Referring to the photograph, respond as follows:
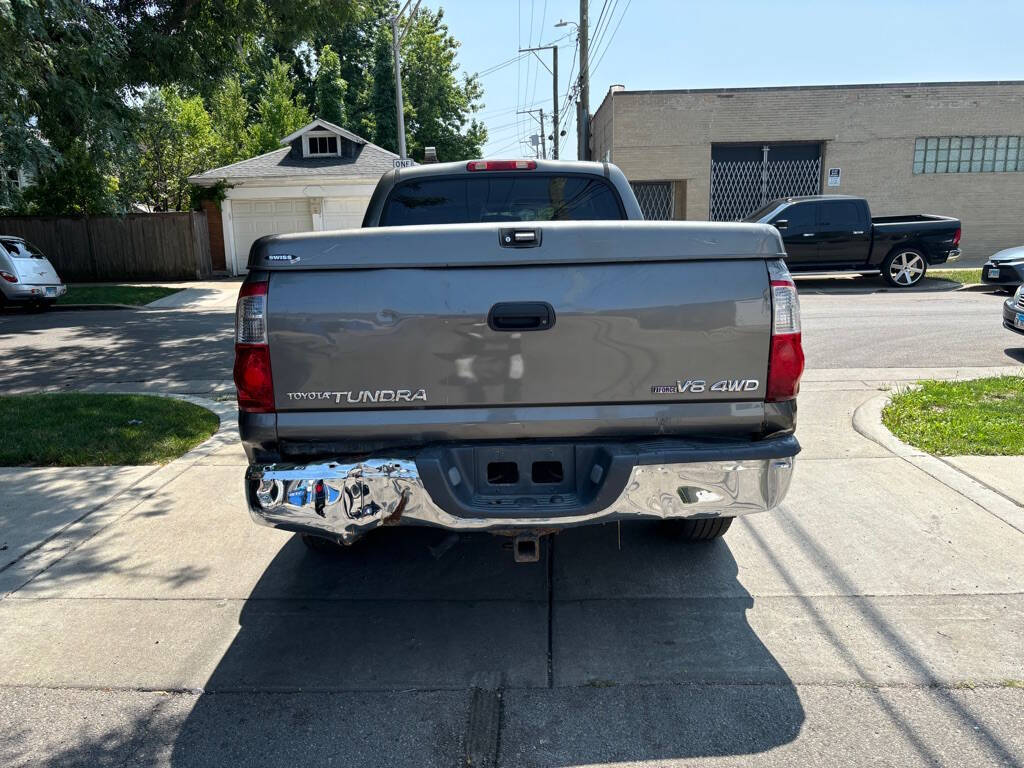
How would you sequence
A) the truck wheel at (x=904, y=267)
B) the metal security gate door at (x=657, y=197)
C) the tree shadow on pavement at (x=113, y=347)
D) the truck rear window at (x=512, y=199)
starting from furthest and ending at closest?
1. the metal security gate door at (x=657, y=197)
2. the truck wheel at (x=904, y=267)
3. the tree shadow on pavement at (x=113, y=347)
4. the truck rear window at (x=512, y=199)

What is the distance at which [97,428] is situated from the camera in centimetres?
695

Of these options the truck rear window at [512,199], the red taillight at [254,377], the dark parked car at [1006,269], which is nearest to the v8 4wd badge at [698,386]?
the red taillight at [254,377]

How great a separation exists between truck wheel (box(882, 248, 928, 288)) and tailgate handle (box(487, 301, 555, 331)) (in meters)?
16.0

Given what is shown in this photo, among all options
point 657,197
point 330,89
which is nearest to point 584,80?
point 657,197

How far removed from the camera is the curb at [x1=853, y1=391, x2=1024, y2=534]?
4.89 metres

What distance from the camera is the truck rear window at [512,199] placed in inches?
195

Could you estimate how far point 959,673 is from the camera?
10.8 ft

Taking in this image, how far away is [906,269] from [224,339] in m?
13.7

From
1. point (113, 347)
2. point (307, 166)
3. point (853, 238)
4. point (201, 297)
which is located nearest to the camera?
point (113, 347)

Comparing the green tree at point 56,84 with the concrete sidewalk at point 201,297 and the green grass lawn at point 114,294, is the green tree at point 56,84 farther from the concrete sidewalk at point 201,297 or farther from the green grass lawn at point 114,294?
the green grass lawn at point 114,294

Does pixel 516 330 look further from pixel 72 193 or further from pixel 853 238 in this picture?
pixel 72 193

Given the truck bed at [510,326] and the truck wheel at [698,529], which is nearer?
the truck bed at [510,326]

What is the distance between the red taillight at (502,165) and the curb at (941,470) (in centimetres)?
346

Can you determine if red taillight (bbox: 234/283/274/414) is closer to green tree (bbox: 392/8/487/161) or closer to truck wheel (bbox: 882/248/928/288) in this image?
truck wheel (bbox: 882/248/928/288)
